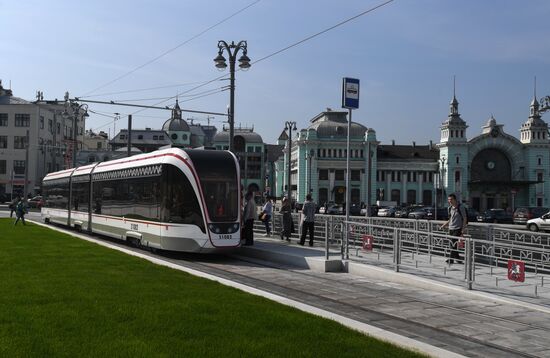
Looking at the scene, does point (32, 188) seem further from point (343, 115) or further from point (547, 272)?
point (547, 272)

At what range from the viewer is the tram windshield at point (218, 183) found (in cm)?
1684

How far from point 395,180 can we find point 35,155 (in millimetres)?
60526

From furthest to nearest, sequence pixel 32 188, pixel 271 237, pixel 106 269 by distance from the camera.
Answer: pixel 32 188
pixel 271 237
pixel 106 269

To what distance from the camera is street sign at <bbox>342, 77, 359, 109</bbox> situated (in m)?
17.3

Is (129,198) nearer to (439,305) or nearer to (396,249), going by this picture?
(396,249)

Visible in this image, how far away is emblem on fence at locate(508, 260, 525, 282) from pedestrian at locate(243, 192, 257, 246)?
34.5ft

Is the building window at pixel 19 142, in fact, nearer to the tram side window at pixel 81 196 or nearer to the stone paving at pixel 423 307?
the tram side window at pixel 81 196

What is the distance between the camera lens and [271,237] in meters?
24.0

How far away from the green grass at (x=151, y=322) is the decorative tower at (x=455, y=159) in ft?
316

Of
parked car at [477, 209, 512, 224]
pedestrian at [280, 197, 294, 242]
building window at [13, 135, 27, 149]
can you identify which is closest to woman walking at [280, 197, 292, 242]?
pedestrian at [280, 197, 294, 242]

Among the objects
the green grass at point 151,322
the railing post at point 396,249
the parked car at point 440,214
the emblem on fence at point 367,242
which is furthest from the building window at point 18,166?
the railing post at point 396,249

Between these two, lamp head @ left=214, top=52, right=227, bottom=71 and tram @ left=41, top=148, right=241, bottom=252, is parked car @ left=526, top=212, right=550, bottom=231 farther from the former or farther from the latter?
tram @ left=41, top=148, right=241, bottom=252

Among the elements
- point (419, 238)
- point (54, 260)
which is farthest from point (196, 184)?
point (419, 238)

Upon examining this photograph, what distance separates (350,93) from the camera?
17.5m
